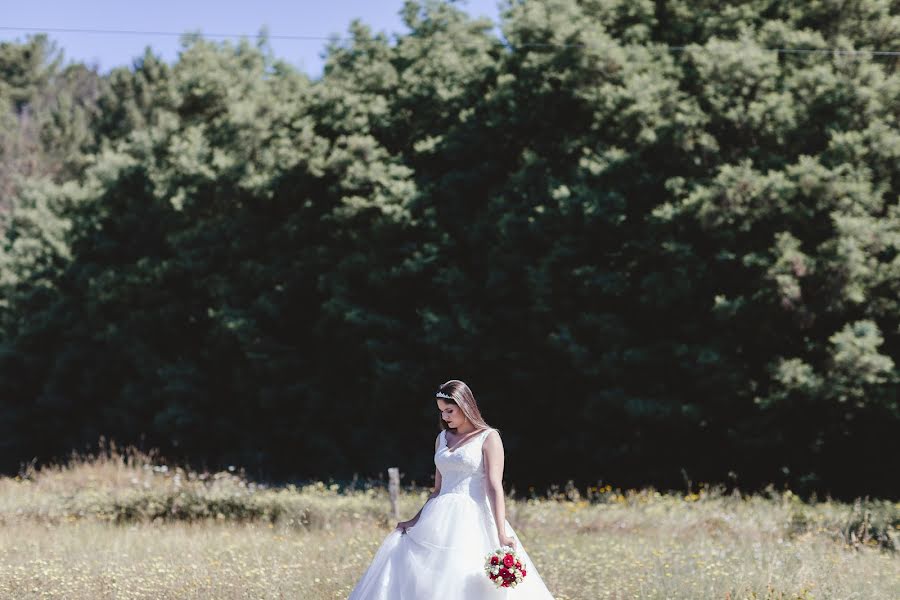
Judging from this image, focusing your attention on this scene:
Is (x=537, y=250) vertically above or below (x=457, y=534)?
above

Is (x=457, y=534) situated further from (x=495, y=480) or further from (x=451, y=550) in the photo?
(x=495, y=480)

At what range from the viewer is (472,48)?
23.9 m

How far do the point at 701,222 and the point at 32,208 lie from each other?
2870 centimetres

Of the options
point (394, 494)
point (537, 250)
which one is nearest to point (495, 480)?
point (394, 494)

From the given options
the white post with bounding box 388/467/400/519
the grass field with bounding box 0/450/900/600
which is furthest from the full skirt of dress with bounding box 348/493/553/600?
the white post with bounding box 388/467/400/519

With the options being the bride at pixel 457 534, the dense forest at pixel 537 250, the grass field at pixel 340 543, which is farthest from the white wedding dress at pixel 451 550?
the dense forest at pixel 537 250

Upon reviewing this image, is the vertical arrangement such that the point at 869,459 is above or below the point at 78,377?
below

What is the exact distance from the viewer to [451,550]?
623 cm

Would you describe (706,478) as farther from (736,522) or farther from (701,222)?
(736,522)

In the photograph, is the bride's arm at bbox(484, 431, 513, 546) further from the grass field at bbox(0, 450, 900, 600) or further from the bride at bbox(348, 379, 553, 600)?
the grass field at bbox(0, 450, 900, 600)

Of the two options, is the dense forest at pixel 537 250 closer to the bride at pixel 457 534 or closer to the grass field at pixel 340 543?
the grass field at pixel 340 543

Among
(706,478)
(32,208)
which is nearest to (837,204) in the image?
(706,478)

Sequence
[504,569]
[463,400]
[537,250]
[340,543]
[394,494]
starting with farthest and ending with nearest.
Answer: [537,250], [394,494], [340,543], [463,400], [504,569]

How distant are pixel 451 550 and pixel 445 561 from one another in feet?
0.27
